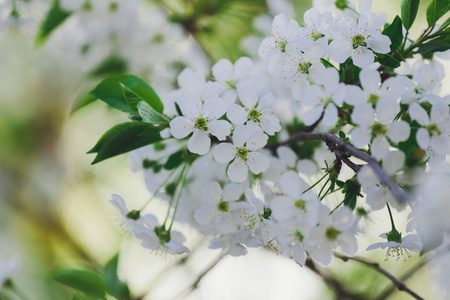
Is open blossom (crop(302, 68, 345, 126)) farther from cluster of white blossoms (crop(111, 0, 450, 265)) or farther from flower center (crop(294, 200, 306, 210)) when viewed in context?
flower center (crop(294, 200, 306, 210))

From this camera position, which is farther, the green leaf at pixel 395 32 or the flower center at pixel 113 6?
the flower center at pixel 113 6

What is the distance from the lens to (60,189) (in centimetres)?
264

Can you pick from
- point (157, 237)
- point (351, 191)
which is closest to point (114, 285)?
point (157, 237)

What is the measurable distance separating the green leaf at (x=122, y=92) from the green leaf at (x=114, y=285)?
0.38 m

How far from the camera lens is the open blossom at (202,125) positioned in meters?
0.71

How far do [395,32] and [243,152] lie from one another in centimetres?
31

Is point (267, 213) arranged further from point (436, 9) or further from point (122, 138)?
point (436, 9)

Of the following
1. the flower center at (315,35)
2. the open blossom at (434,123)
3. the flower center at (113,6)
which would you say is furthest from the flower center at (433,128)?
the flower center at (113,6)

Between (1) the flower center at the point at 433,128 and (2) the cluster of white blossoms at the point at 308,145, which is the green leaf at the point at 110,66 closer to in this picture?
(2) the cluster of white blossoms at the point at 308,145

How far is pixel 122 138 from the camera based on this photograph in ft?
2.40

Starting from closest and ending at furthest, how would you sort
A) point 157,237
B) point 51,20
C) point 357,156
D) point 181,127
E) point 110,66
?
point 357,156 < point 181,127 < point 157,237 < point 51,20 < point 110,66

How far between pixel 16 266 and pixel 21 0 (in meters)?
0.75

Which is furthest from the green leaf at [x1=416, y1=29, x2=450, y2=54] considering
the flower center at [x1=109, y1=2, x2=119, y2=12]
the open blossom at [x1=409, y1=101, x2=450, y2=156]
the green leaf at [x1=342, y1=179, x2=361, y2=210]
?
the flower center at [x1=109, y1=2, x2=119, y2=12]

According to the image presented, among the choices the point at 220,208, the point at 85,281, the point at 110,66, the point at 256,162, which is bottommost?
the point at 85,281
